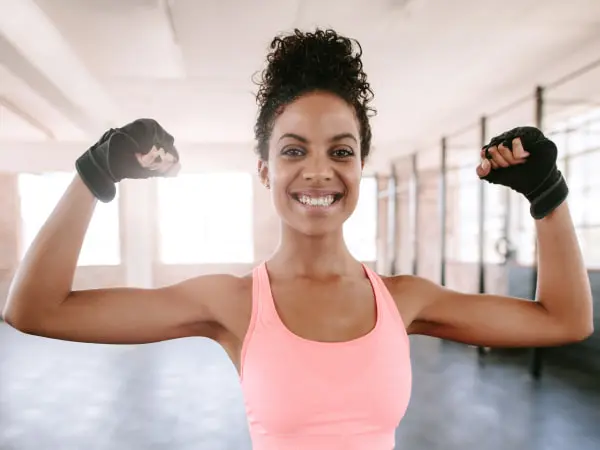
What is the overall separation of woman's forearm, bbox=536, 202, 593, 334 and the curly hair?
0.35 m

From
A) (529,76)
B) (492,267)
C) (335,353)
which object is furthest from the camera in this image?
(492,267)

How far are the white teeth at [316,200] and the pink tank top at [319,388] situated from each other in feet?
0.55

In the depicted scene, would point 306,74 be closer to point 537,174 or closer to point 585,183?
point 537,174

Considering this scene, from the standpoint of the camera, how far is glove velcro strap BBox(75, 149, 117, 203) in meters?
0.70

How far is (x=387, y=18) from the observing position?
316 cm

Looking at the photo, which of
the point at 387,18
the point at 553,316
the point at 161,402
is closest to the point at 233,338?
the point at 553,316

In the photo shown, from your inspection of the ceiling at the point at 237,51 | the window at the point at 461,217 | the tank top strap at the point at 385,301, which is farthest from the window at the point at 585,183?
the tank top strap at the point at 385,301

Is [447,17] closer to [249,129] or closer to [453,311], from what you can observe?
[453,311]

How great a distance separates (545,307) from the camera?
785 mm

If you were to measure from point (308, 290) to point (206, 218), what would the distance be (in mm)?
7044

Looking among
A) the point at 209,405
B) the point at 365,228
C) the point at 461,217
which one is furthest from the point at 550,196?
the point at 365,228

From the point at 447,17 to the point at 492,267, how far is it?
2517 millimetres

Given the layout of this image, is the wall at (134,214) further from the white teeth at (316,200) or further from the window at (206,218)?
the white teeth at (316,200)

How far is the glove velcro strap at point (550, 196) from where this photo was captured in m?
0.76
